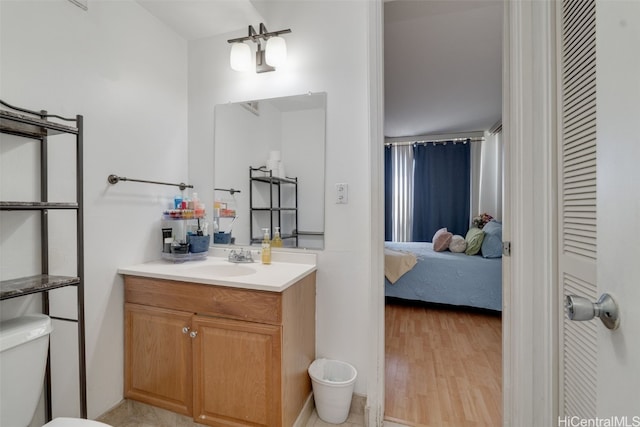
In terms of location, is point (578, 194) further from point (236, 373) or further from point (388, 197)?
point (388, 197)

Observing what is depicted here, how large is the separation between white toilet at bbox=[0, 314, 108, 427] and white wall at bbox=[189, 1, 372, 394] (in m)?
1.09

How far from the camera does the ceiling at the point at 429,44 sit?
5.49 ft

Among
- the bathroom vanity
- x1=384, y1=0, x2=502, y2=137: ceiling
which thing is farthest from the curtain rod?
the bathroom vanity

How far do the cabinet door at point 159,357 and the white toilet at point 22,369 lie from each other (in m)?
0.45

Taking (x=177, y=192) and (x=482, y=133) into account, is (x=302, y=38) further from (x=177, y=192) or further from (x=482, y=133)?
(x=482, y=133)

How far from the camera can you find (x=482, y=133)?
489 cm

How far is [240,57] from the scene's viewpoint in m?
1.69

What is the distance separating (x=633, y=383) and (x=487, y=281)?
2898 millimetres

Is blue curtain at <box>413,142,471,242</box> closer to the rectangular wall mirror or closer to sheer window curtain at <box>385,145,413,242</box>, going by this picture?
sheer window curtain at <box>385,145,413,242</box>

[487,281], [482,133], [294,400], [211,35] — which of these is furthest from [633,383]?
[482,133]

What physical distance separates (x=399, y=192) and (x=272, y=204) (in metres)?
4.00

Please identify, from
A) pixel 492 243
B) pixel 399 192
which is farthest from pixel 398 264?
pixel 399 192

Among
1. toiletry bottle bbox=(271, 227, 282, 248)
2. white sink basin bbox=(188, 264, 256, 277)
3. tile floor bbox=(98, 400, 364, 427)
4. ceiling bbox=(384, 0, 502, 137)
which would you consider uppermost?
ceiling bbox=(384, 0, 502, 137)

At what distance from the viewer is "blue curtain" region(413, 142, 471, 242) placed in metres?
5.00
